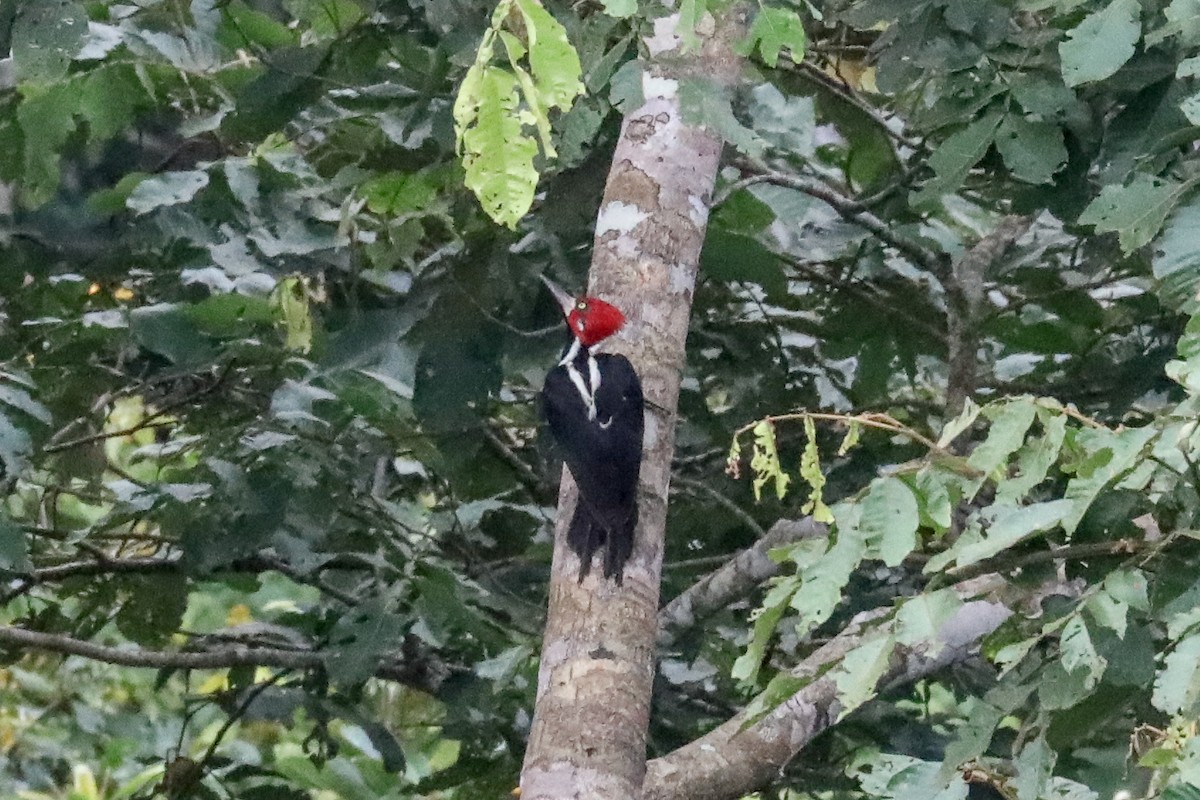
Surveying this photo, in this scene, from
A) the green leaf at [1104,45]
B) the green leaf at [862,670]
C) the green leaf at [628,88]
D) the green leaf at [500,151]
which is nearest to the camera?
the green leaf at [500,151]

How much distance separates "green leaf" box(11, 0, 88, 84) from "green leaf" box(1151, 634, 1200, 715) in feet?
6.73

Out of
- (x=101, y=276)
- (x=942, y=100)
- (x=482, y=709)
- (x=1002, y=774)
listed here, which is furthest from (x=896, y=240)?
(x=101, y=276)

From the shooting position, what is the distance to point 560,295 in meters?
3.20

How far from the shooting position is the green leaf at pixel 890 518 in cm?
172

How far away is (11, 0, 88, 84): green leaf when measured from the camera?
102 inches

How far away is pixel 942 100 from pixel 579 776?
55.9 inches

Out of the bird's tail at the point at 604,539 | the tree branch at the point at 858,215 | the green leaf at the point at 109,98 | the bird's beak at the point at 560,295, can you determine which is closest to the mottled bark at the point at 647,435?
the bird's tail at the point at 604,539

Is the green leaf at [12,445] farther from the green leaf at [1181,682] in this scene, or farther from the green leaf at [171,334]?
Answer: the green leaf at [1181,682]

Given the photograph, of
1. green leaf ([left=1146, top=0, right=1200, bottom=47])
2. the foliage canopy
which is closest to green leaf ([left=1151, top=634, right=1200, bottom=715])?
the foliage canopy

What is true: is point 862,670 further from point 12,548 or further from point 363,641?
point 12,548

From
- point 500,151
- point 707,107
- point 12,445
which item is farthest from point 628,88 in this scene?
point 12,445

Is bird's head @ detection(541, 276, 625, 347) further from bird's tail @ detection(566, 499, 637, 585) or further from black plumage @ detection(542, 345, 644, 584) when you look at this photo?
bird's tail @ detection(566, 499, 637, 585)

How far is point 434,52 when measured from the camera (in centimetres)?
296

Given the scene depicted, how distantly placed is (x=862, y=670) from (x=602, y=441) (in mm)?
1085
